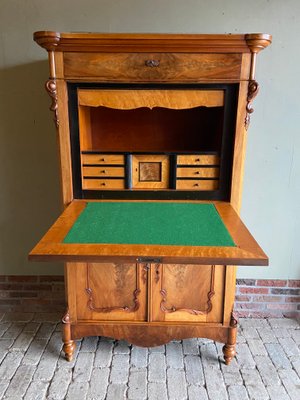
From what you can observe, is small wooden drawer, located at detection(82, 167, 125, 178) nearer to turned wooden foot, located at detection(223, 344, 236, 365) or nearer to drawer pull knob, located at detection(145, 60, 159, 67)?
drawer pull knob, located at detection(145, 60, 159, 67)

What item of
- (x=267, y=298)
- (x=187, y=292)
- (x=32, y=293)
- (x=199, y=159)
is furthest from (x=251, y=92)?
(x=32, y=293)

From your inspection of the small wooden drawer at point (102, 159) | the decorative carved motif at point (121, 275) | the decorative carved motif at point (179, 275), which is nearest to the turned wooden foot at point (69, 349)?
the decorative carved motif at point (121, 275)

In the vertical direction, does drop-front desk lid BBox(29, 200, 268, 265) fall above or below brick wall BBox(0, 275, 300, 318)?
above

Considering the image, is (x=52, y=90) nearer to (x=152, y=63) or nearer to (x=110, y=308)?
(x=152, y=63)

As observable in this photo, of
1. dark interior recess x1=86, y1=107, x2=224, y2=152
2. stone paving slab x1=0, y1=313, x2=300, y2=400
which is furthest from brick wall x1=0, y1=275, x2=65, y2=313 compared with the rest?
dark interior recess x1=86, y1=107, x2=224, y2=152

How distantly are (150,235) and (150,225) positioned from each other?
4.3 inches

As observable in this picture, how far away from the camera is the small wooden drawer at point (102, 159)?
5.92ft

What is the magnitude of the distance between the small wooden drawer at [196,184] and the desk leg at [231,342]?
0.70 metres

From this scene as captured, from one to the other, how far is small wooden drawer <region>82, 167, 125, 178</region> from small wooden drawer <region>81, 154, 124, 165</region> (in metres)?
0.03

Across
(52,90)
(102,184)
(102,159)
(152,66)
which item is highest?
(152,66)

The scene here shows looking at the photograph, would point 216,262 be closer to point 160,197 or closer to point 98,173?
point 160,197

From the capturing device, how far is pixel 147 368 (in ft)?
6.26

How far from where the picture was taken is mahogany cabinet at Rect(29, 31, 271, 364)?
1572 mm

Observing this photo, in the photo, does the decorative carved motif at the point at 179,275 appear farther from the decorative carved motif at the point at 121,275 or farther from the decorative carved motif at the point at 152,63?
the decorative carved motif at the point at 152,63
